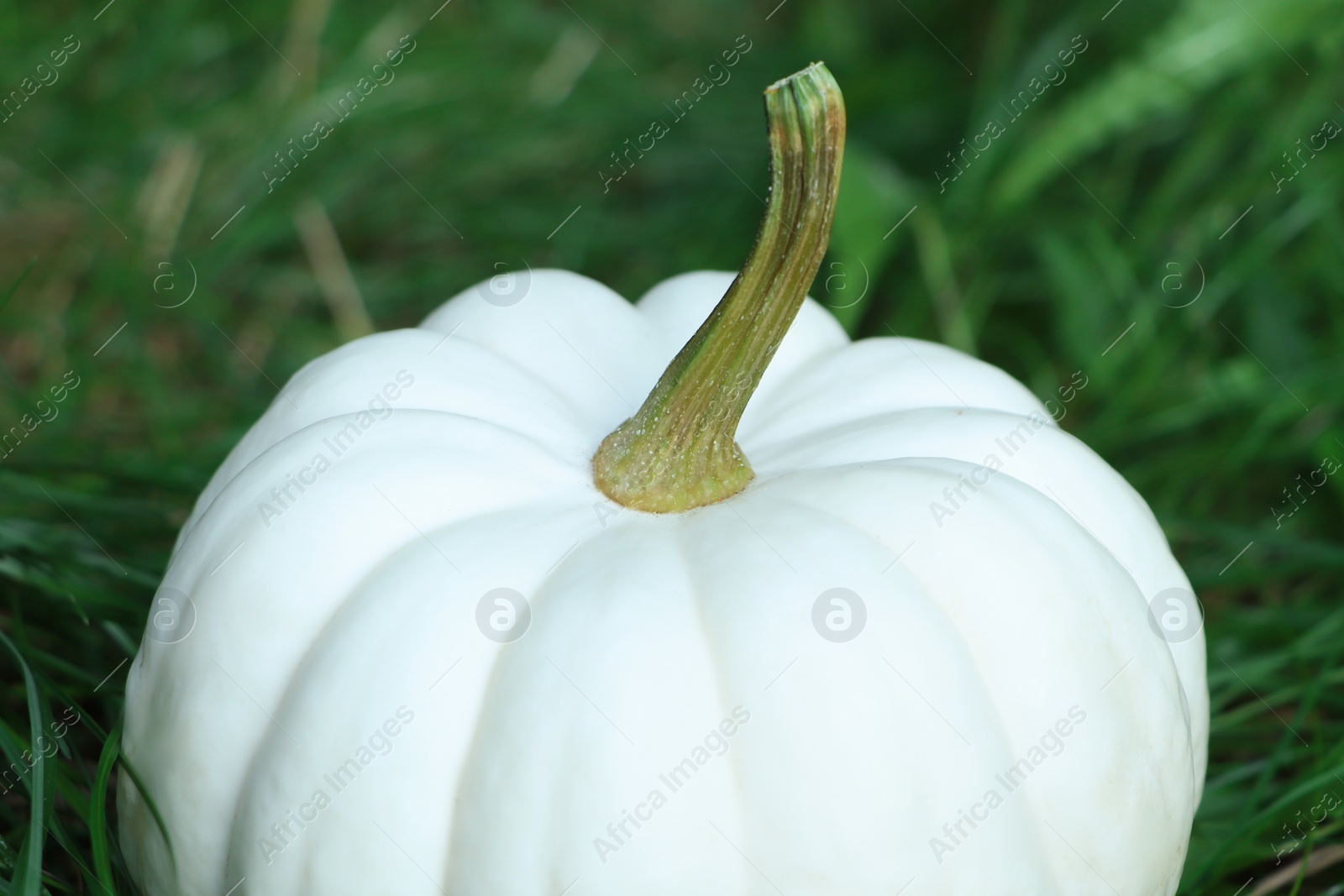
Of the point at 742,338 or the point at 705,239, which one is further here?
the point at 705,239

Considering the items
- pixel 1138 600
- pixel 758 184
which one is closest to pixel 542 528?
pixel 1138 600

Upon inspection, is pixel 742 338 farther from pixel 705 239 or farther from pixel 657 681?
pixel 705 239

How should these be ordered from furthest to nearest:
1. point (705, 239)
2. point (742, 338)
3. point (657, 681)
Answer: point (705, 239) < point (742, 338) < point (657, 681)

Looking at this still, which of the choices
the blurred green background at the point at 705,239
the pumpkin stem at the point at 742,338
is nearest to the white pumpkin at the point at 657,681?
the pumpkin stem at the point at 742,338

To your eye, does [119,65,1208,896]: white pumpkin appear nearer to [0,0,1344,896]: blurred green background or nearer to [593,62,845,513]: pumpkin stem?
[593,62,845,513]: pumpkin stem

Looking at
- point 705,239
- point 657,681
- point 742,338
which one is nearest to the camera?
point 657,681

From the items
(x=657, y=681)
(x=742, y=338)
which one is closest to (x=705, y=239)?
(x=742, y=338)

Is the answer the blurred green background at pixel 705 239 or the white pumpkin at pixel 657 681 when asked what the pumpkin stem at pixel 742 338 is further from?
the blurred green background at pixel 705 239
